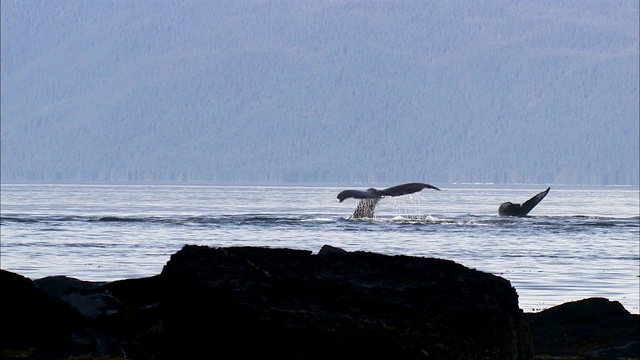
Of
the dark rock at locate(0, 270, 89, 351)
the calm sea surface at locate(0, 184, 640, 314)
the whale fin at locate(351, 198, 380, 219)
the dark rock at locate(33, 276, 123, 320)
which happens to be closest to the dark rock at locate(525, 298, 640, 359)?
the calm sea surface at locate(0, 184, 640, 314)

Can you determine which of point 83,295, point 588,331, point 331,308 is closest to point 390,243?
point 588,331

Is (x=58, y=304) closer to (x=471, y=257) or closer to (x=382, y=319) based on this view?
(x=382, y=319)

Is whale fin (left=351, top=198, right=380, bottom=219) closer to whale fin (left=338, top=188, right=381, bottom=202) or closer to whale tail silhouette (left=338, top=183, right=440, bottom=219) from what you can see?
whale tail silhouette (left=338, top=183, right=440, bottom=219)

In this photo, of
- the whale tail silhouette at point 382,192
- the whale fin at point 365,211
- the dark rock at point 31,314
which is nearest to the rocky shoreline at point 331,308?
the dark rock at point 31,314

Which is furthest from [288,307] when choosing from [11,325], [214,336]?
[11,325]

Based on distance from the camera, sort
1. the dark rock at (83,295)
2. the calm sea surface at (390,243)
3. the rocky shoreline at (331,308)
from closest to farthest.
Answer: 1. the rocky shoreline at (331,308)
2. the dark rock at (83,295)
3. the calm sea surface at (390,243)

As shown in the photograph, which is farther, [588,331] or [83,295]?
[588,331]

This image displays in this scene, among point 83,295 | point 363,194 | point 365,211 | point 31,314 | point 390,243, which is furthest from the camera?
point 365,211

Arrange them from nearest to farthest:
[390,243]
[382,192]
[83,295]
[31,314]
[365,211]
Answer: [31,314], [83,295], [382,192], [390,243], [365,211]

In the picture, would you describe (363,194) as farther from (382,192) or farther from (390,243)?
(382,192)

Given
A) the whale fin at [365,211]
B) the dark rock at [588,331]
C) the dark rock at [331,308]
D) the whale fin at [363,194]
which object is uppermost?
the whale fin at [363,194]

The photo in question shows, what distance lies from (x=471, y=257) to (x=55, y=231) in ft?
62.9

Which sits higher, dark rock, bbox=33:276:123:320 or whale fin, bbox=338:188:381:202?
whale fin, bbox=338:188:381:202

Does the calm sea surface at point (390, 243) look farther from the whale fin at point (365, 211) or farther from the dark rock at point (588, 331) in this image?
the dark rock at point (588, 331)
